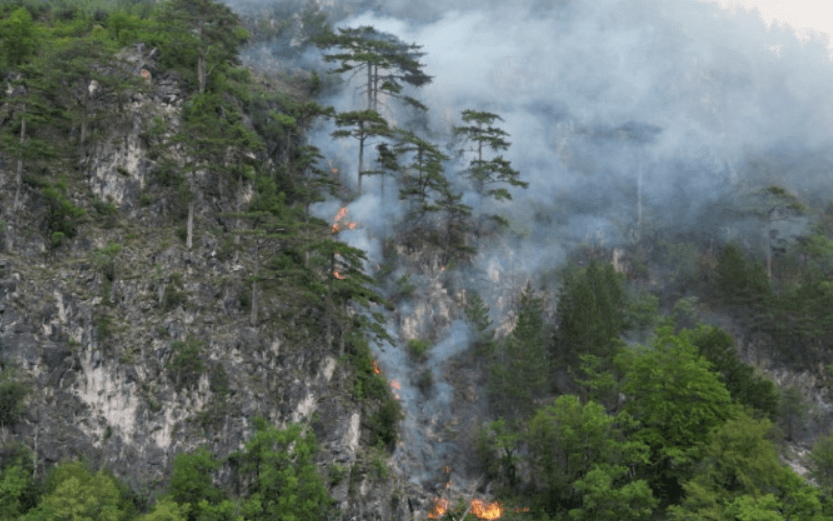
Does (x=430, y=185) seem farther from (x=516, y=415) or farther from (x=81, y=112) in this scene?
(x=81, y=112)

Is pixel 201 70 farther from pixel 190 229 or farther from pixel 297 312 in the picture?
pixel 297 312

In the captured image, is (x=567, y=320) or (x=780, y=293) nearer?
(x=567, y=320)

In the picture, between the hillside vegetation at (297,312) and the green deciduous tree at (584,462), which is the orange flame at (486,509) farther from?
the green deciduous tree at (584,462)

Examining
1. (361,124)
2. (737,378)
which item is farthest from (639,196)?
(361,124)

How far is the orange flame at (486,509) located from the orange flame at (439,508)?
66.6 inches

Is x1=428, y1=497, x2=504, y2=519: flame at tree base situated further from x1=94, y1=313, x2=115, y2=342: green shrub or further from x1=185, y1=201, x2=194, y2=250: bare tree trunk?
x1=185, y1=201, x2=194, y2=250: bare tree trunk

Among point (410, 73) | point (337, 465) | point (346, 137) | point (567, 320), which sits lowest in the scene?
point (337, 465)

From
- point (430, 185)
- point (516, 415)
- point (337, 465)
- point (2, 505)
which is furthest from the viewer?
point (430, 185)

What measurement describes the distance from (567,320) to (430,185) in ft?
49.4

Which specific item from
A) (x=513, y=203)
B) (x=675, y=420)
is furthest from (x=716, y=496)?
(x=513, y=203)

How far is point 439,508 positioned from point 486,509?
9.25 ft

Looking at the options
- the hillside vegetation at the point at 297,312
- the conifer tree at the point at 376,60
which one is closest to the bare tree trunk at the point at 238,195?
the hillside vegetation at the point at 297,312

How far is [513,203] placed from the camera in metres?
68.4

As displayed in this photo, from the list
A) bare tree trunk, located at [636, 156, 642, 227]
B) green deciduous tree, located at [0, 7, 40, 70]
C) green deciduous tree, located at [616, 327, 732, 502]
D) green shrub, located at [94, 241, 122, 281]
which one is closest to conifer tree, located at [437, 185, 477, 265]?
green deciduous tree, located at [616, 327, 732, 502]
